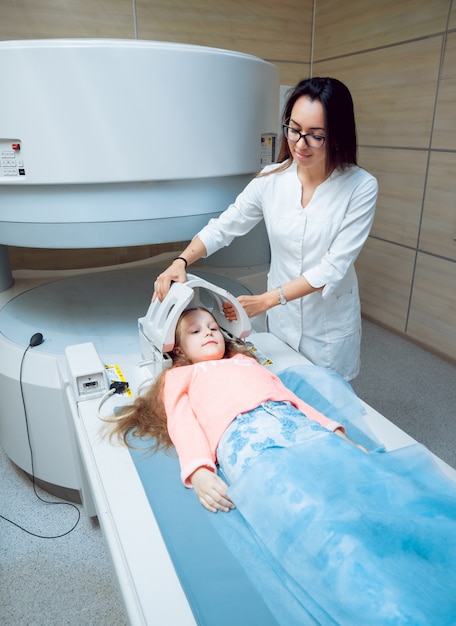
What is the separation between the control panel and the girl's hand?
979 mm

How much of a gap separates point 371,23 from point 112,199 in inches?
86.5

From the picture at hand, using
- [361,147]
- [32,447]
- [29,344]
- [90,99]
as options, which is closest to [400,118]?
[361,147]

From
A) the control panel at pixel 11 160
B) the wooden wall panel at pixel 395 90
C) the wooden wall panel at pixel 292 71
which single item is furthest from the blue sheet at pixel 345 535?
the wooden wall panel at pixel 292 71

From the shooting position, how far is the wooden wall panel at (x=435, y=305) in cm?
259

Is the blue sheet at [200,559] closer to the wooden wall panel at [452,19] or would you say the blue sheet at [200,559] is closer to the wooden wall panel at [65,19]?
the wooden wall panel at [65,19]

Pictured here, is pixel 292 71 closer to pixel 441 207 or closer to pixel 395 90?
pixel 395 90

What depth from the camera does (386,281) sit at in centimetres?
300

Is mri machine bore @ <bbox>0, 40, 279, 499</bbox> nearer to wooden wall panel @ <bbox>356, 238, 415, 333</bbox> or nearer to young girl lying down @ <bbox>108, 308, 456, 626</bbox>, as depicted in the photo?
young girl lying down @ <bbox>108, 308, 456, 626</bbox>

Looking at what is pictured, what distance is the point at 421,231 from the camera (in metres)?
2.69

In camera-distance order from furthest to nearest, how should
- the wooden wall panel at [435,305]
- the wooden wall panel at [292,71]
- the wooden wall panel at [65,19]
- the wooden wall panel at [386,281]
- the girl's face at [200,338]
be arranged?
the wooden wall panel at [292,71]
the wooden wall panel at [386,281]
the wooden wall panel at [435,305]
the wooden wall panel at [65,19]
the girl's face at [200,338]

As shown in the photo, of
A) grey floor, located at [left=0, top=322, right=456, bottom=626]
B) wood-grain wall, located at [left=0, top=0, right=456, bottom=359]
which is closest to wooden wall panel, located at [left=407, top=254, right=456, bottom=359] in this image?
wood-grain wall, located at [left=0, top=0, right=456, bottom=359]

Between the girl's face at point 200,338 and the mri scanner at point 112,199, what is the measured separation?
0.22 ft

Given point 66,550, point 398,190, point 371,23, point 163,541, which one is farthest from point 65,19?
point 163,541

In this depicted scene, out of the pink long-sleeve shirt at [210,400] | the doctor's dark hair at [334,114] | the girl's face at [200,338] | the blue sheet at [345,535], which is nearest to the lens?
the blue sheet at [345,535]
